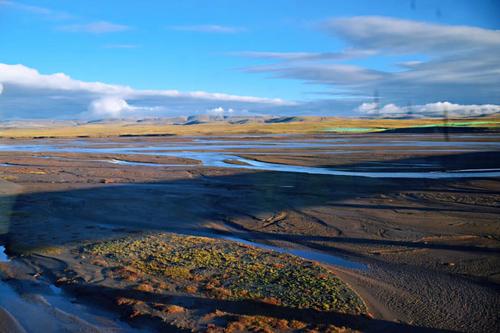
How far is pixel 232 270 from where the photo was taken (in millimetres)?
9656

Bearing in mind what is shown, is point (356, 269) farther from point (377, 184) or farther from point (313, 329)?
point (377, 184)

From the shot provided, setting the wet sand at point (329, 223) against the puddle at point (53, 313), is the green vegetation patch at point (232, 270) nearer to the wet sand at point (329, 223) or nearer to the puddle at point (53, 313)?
the wet sand at point (329, 223)

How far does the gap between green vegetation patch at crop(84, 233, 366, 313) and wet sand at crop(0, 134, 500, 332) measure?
1.44 feet

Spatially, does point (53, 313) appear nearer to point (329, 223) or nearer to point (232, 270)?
point (232, 270)

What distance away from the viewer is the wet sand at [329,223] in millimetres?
8273

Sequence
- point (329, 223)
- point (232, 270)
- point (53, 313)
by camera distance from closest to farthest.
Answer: point (53, 313)
point (232, 270)
point (329, 223)

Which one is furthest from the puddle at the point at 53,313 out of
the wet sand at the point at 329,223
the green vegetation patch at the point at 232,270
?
the green vegetation patch at the point at 232,270

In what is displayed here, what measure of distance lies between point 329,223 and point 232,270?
207 inches

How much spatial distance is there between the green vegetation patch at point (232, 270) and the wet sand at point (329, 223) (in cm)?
44

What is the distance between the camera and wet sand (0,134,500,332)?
27.1 feet

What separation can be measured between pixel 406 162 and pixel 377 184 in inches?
465

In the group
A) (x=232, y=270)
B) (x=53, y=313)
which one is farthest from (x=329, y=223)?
(x=53, y=313)

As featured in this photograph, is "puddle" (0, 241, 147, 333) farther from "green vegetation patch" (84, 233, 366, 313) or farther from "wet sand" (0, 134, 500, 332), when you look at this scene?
"green vegetation patch" (84, 233, 366, 313)

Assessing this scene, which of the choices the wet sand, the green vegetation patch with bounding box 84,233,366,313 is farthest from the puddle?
the green vegetation patch with bounding box 84,233,366,313
